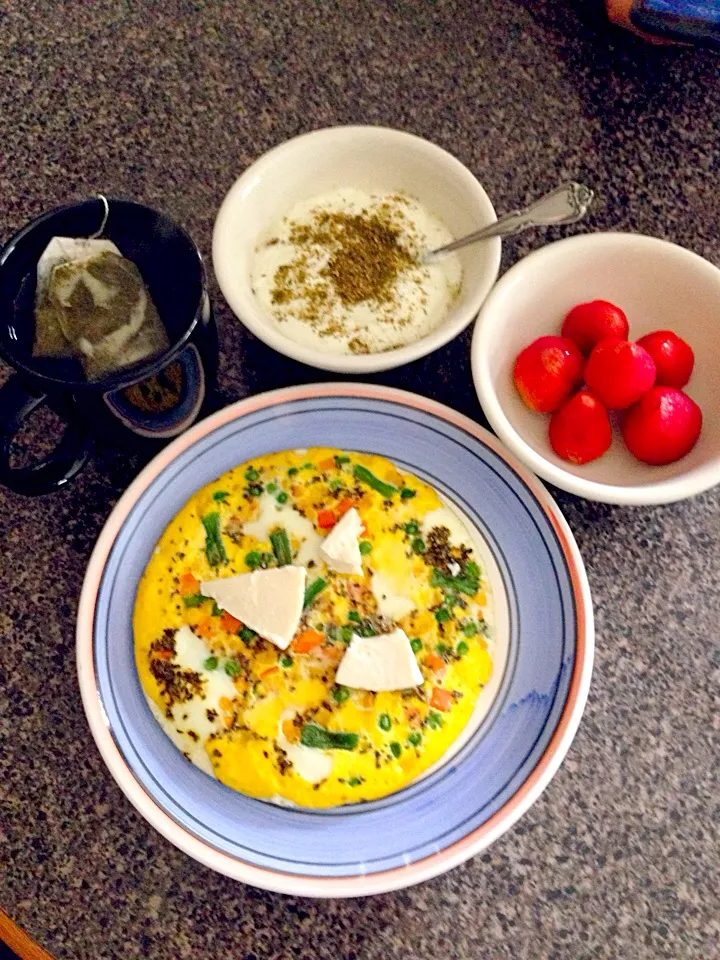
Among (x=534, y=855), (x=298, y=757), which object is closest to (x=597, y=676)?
(x=534, y=855)

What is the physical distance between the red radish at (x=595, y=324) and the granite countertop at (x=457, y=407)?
0.15 metres

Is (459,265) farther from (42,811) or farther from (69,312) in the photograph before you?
(42,811)

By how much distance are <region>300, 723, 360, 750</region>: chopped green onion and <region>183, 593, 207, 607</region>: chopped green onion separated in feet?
0.63

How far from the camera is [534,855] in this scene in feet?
2.98

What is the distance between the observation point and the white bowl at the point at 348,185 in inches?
34.6

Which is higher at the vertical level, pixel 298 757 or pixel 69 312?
pixel 69 312

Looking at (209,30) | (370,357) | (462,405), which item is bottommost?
(462,405)

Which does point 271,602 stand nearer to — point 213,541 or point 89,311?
point 213,541

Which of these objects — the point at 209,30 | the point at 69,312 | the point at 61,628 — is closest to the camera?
the point at 69,312

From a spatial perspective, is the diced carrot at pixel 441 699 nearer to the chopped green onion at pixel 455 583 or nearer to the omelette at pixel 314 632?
the omelette at pixel 314 632

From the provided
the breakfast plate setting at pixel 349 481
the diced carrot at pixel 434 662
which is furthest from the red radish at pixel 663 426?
the diced carrot at pixel 434 662

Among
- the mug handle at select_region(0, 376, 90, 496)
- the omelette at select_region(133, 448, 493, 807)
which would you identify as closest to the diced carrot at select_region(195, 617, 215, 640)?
the omelette at select_region(133, 448, 493, 807)

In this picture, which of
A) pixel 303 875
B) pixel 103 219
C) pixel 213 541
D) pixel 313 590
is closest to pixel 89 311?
pixel 103 219

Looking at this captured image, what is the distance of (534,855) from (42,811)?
0.60 meters
